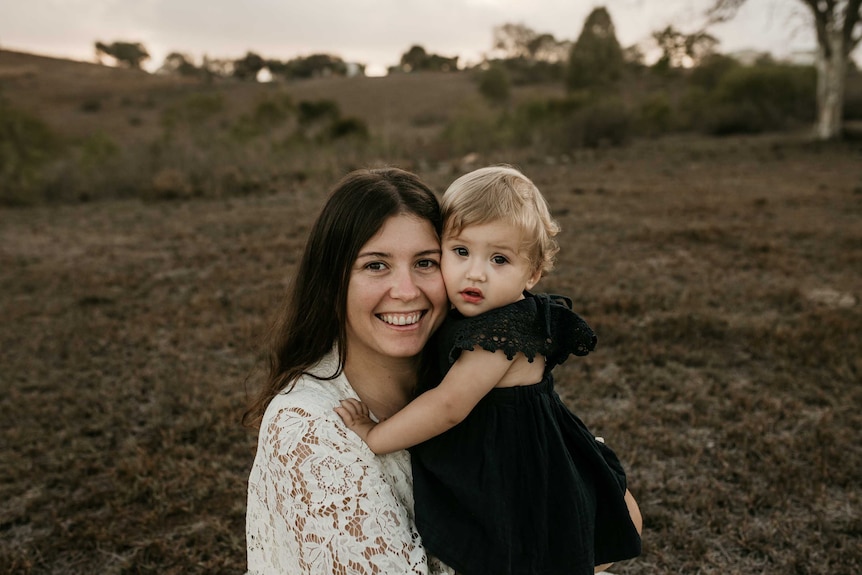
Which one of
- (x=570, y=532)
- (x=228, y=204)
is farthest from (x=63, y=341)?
(x=228, y=204)

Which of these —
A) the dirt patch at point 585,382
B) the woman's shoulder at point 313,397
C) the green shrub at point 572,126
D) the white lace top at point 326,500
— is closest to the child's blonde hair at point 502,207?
the woman's shoulder at point 313,397

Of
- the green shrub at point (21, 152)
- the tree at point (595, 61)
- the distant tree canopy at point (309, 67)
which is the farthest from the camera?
the distant tree canopy at point (309, 67)

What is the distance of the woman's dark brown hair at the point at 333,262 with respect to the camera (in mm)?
1729

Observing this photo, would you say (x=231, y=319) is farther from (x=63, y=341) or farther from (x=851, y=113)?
(x=851, y=113)

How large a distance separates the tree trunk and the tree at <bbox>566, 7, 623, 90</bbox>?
435 inches

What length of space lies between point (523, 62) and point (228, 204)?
4723 centimetres

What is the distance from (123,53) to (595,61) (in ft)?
214

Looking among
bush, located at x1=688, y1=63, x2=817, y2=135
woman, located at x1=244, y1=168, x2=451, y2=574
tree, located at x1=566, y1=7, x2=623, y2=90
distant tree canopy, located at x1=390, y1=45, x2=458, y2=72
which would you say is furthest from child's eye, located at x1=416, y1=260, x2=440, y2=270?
distant tree canopy, located at x1=390, y1=45, x2=458, y2=72

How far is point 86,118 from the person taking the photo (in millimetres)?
34344

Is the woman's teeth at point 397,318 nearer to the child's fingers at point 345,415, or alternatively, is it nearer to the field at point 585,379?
the child's fingers at point 345,415

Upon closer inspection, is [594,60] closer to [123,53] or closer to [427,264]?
[427,264]

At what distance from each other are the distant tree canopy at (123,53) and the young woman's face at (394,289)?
83.0 meters

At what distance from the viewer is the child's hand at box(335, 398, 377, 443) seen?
1.62 metres

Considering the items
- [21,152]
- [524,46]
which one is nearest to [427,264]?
[21,152]
